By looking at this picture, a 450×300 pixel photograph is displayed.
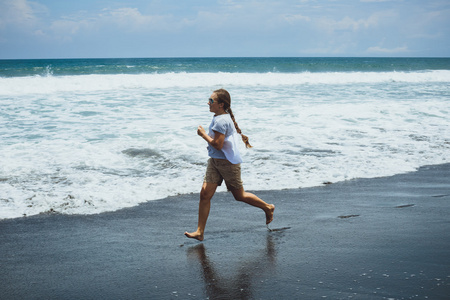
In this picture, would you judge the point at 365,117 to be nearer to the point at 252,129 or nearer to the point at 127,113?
the point at 252,129

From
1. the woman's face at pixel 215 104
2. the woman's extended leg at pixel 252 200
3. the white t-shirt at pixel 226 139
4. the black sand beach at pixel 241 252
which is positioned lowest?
the black sand beach at pixel 241 252

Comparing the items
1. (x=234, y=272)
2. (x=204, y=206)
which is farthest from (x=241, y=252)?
(x=204, y=206)

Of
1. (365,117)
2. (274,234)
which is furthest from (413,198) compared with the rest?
(365,117)

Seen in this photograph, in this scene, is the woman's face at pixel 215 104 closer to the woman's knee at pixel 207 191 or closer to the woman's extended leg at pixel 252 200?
the woman's knee at pixel 207 191

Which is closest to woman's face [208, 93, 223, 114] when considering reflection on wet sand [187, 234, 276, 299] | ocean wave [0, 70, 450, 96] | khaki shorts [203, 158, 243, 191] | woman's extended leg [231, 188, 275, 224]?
khaki shorts [203, 158, 243, 191]

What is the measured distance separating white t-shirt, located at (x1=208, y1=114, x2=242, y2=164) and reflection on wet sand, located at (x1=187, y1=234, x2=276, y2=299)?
92cm

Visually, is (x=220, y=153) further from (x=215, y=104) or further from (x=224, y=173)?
(x=215, y=104)

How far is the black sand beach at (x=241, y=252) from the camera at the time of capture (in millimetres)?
3330

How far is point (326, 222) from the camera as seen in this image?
197 inches

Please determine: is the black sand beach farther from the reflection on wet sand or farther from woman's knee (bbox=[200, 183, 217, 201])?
woman's knee (bbox=[200, 183, 217, 201])

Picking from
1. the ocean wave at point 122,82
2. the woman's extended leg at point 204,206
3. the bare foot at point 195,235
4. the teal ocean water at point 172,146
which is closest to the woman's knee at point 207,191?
the woman's extended leg at point 204,206

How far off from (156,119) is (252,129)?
3.08m

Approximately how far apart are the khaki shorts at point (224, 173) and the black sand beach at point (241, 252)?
0.57 metres

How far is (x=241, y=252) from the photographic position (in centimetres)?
412
